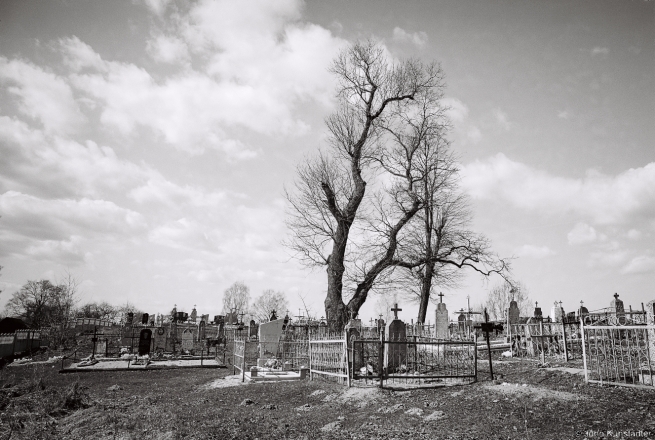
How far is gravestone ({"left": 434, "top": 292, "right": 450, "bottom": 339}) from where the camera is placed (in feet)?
69.1

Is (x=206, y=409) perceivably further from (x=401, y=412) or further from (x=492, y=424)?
(x=492, y=424)

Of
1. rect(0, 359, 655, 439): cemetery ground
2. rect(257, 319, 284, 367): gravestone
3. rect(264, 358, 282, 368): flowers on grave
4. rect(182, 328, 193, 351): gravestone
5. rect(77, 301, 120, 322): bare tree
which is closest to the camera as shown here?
rect(0, 359, 655, 439): cemetery ground

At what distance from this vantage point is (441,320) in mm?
22172

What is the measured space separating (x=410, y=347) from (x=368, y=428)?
8.58 m

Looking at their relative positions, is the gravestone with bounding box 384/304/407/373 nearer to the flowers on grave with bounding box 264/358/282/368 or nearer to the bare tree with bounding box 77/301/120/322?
the flowers on grave with bounding box 264/358/282/368

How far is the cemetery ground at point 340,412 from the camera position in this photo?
650 cm

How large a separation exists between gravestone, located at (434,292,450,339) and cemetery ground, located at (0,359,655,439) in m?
8.83

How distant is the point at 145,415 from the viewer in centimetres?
867

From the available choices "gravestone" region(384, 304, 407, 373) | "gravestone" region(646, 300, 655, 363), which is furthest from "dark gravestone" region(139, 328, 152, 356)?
"gravestone" region(646, 300, 655, 363)

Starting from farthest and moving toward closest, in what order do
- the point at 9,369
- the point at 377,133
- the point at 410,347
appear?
the point at 377,133 < the point at 9,369 < the point at 410,347

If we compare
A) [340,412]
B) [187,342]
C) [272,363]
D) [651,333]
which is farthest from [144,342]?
[651,333]

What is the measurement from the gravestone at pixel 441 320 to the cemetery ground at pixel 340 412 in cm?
883

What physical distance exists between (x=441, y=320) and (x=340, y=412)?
14.8m

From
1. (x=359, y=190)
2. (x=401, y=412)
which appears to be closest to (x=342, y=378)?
(x=401, y=412)
